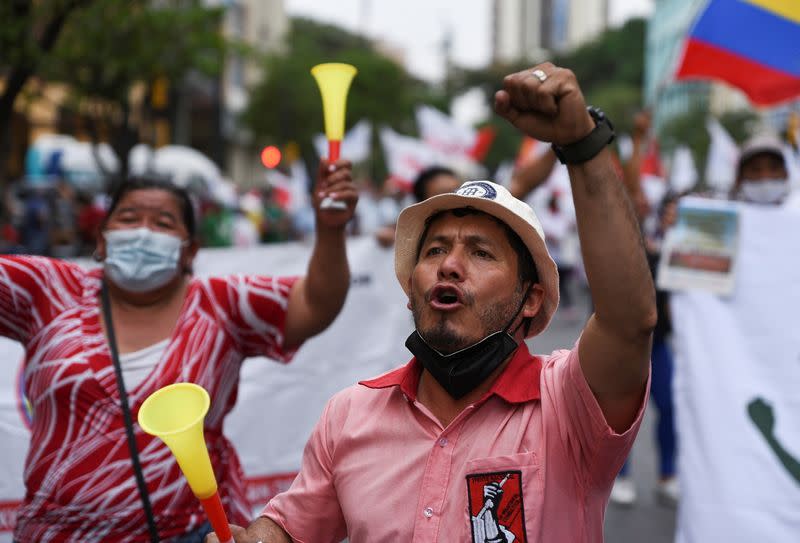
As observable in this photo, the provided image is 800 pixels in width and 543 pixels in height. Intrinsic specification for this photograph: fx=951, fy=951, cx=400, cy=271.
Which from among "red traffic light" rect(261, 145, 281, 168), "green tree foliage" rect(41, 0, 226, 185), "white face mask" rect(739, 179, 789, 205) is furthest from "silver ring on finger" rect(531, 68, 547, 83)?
"green tree foliage" rect(41, 0, 226, 185)

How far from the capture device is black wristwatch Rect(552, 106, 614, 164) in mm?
1665

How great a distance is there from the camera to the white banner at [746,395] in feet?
12.8

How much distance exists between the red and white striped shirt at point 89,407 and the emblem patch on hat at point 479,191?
3.48ft

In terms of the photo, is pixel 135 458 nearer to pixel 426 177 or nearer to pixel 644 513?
pixel 426 177

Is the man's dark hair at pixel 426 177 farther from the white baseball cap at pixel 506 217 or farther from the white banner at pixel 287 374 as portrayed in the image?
the white baseball cap at pixel 506 217

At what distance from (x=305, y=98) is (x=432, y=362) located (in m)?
33.1

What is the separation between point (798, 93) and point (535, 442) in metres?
4.59

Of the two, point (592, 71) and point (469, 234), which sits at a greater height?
point (592, 71)

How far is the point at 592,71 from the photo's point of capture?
239ft

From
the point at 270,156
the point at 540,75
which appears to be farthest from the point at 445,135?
the point at 540,75

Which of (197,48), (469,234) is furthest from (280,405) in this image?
(197,48)

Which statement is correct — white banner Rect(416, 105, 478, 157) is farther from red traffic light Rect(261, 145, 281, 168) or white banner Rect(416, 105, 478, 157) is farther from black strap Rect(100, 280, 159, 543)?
black strap Rect(100, 280, 159, 543)

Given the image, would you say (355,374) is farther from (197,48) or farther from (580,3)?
(580,3)

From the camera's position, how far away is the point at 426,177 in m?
4.81
